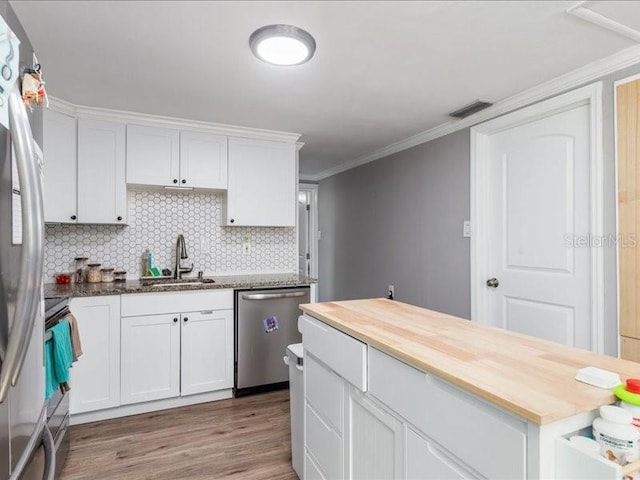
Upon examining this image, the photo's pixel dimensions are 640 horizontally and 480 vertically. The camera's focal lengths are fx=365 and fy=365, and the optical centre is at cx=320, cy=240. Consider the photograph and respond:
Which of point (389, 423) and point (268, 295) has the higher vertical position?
point (268, 295)

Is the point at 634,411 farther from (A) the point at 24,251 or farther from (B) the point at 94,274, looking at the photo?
(B) the point at 94,274

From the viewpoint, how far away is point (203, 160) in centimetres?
315

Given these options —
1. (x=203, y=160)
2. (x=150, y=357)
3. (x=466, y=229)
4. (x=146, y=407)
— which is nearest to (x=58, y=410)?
(x=150, y=357)

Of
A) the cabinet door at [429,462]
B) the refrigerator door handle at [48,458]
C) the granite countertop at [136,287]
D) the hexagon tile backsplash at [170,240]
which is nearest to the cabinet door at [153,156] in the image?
the hexagon tile backsplash at [170,240]

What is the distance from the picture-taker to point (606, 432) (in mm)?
709

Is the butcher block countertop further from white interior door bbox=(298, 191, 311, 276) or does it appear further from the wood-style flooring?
white interior door bbox=(298, 191, 311, 276)

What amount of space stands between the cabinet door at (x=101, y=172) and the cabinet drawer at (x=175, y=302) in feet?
2.21

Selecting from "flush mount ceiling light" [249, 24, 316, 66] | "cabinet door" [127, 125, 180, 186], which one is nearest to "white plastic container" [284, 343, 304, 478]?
"flush mount ceiling light" [249, 24, 316, 66]

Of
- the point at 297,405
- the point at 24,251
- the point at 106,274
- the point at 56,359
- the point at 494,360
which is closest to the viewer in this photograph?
the point at 24,251

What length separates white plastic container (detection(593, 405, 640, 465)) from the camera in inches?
27.0

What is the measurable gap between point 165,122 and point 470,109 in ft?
8.01

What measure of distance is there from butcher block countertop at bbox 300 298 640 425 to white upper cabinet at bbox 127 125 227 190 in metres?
2.03

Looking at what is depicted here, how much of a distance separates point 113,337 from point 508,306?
2906 mm

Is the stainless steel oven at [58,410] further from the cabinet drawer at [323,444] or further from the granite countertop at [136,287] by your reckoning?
the cabinet drawer at [323,444]
